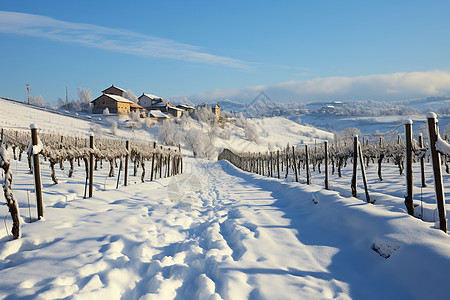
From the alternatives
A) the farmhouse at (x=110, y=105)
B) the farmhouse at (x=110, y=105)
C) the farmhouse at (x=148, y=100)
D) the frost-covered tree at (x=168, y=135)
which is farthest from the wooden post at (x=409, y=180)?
the farmhouse at (x=148, y=100)

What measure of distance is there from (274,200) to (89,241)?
5.91 m

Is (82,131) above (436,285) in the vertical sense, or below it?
above

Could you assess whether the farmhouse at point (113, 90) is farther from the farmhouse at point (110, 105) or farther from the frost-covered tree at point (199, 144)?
the frost-covered tree at point (199, 144)

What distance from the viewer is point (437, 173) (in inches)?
156

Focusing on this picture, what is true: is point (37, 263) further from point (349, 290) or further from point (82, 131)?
point (82, 131)

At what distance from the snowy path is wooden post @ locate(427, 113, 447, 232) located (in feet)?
1.15

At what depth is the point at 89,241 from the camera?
401 cm

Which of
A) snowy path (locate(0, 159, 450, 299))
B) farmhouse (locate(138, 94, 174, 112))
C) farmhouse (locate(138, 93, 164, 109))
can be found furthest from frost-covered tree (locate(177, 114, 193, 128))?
snowy path (locate(0, 159, 450, 299))

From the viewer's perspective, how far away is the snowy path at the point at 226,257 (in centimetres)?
278

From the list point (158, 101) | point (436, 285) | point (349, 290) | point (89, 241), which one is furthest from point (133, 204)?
point (158, 101)

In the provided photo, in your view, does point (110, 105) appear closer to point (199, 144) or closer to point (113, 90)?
point (113, 90)

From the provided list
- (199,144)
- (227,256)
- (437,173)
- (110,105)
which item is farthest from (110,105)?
(437,173)

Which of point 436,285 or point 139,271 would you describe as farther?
point 139,271

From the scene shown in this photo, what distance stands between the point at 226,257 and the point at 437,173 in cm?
353
